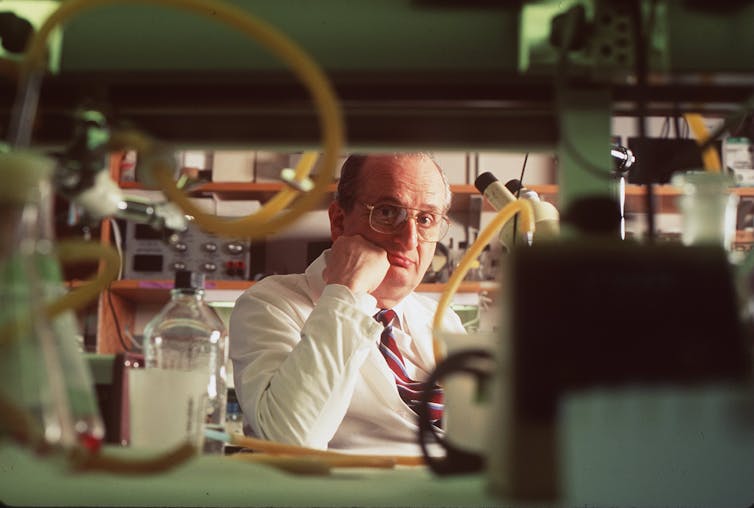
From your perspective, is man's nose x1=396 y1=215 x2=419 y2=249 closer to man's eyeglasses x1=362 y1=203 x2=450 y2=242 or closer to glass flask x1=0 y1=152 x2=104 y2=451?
man's eyeglasses x1=362 y1=203 x2=450 y2=242

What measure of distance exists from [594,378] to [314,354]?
103 cm

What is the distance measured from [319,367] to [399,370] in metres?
0.40

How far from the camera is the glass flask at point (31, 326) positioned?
40 centimetres

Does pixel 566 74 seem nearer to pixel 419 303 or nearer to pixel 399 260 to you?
pixel 399 260

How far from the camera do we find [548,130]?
63 centimetres

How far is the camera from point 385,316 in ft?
6.11

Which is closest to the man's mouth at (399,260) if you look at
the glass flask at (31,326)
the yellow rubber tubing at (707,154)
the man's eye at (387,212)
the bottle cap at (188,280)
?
the man's eye at (387,212)

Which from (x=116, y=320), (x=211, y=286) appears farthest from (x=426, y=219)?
(x=116, y=320)

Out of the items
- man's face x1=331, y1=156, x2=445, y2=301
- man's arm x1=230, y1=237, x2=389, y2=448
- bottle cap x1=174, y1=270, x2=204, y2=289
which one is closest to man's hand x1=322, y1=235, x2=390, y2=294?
man's arm x1=230, y1=237, x2=389, y2=448

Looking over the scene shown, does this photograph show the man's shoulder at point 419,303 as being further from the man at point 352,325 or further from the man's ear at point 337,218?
the man's ear at point 337,218

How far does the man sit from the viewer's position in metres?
1.39

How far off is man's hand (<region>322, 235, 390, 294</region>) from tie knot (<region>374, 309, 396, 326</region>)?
29 centimetres

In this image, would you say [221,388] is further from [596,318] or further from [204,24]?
[596,318]

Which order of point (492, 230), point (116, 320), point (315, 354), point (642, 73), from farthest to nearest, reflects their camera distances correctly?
point (116, 320) → point (315, 354) → point (492, 230) → point (642, 73)
